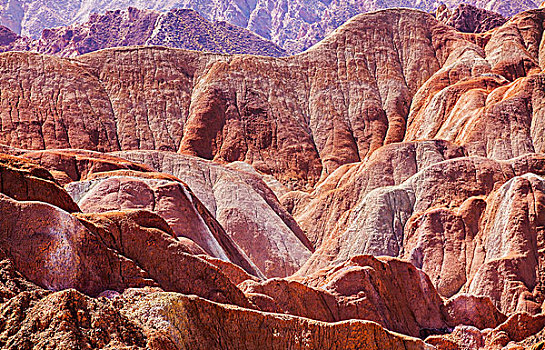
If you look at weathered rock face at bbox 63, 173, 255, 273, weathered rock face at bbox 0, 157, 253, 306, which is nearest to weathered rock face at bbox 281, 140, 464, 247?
weathered rock face at bbox 63, 173, 255, 273

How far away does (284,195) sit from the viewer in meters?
97.6

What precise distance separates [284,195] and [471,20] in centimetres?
8356

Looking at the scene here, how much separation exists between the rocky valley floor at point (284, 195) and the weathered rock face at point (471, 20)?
92.2 feet

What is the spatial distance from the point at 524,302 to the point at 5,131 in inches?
2453

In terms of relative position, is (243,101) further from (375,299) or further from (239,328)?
(239,328)

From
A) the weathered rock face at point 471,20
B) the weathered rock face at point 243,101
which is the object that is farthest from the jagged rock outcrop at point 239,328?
the weathered rock face at point 471,20

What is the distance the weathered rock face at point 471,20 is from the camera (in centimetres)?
16475

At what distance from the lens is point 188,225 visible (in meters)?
57.4

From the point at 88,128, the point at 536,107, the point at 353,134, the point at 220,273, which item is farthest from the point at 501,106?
the point at 220,273

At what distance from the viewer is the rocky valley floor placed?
2802cm

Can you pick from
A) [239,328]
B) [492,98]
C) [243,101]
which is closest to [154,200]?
[239,328]

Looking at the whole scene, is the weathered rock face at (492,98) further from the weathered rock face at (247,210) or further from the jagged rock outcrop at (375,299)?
the jagged rock outcrop at (375,299)

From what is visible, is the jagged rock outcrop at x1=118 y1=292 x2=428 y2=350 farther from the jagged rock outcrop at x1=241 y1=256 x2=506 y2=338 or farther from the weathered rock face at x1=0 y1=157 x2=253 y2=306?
the jagged rock outcrop at x1=241 y1=256 x2=506 y2=338

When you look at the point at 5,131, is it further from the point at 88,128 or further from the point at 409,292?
the point at 409,292
